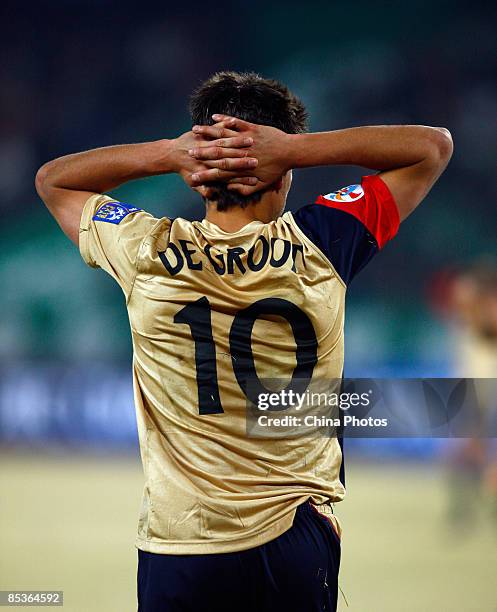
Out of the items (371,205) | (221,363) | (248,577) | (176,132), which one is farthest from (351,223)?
(176,132)

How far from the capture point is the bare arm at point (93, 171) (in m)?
1.39

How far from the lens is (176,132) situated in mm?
9500

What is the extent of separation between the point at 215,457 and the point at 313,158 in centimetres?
49

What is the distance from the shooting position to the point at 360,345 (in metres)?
9.09

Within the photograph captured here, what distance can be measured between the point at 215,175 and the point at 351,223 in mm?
225

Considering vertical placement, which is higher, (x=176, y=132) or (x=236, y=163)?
(x=176, y=132)

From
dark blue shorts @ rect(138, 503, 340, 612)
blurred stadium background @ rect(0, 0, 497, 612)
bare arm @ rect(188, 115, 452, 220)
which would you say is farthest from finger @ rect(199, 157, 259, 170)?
blurred stadium background @ rect(0, 0, 497, 612)

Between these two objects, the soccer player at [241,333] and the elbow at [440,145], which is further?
the elbow at [440,145]

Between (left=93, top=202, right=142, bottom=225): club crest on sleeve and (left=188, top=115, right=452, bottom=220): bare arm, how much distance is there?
123 mm

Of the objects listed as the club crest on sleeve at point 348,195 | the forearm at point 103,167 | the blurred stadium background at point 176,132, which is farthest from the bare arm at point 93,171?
the blurred stadium background at point 176,132

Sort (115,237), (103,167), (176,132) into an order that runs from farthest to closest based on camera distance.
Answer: (176,132)
(103,167)
(115,237)

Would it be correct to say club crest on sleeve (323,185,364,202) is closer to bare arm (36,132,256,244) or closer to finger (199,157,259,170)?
finger (199,157,259,170)

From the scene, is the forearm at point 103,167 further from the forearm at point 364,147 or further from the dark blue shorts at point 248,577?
the dark blue shorts at point 248,577

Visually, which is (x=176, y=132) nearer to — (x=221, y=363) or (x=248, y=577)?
(x=221, y=363)
